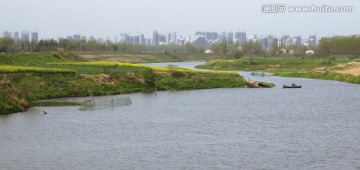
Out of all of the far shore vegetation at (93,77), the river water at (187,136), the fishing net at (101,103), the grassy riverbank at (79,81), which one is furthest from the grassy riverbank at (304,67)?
the fishing net at (101,103)

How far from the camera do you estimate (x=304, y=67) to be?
149000 millimetres

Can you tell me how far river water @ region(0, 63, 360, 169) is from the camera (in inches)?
1474

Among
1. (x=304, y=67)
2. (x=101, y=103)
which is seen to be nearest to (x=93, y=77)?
(x=101, y=103)

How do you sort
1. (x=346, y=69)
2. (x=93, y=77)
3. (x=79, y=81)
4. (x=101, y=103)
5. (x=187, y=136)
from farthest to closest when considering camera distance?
1. (x=346, y=69)
2. (x=93, y=77)
3. (x=79, y=81)
4. (x=101, y=103)
5. (x=187, y=136)

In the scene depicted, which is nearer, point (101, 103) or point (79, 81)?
point (101, 103)

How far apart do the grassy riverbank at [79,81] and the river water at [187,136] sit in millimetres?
5093

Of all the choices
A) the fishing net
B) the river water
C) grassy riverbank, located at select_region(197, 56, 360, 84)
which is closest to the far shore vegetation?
grassy riverbank, located at select_region(197, 56, 360, 84)

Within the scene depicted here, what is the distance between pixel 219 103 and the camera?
233 feet

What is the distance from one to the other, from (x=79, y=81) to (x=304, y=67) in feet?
270

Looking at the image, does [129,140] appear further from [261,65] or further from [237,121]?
[261,65]

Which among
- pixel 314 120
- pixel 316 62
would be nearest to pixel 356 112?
pixel 314 120

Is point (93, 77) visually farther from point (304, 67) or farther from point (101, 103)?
point (304, 67)

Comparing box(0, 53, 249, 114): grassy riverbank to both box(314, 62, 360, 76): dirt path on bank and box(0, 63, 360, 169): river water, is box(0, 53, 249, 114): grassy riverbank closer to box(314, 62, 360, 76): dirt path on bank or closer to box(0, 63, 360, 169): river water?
box(0, 63, 360, 169): river water

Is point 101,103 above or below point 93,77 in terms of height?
below
